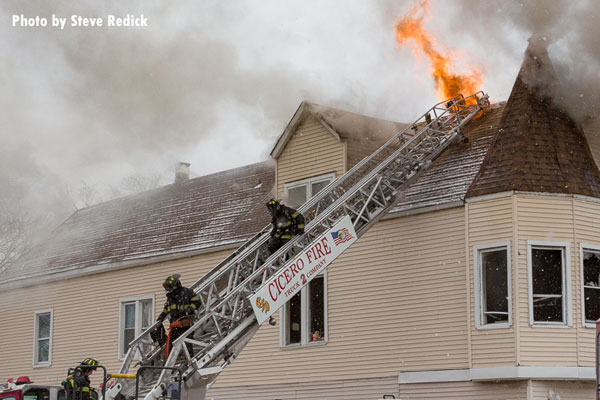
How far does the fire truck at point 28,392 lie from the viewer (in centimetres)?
1603

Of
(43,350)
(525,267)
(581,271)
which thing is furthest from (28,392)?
(43,350)

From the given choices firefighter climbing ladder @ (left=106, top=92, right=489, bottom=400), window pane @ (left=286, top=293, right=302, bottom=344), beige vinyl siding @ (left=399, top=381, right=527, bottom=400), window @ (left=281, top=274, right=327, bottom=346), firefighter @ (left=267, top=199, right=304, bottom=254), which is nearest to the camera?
firefighter climbing ladder @ (left=106, top=92, right=489, bottom=400)

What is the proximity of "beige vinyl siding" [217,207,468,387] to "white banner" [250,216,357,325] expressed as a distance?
84.6 inches

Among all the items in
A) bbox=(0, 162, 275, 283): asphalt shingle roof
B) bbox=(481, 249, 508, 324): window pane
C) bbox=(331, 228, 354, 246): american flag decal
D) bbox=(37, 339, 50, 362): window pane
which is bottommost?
bbox=(37, 339, 50, 362): window pane

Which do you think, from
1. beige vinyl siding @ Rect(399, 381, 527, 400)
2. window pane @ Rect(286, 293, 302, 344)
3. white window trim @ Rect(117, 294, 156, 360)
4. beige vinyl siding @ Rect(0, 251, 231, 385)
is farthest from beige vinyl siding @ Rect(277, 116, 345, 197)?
beige vinyl siding @ Rect(399, 381, 527, 400)

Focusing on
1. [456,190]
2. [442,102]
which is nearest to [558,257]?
[456,190]

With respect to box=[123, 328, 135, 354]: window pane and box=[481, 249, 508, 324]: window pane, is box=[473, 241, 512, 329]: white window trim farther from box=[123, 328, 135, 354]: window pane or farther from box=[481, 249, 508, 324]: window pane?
box=[123, 328, 135, 354]: window pane

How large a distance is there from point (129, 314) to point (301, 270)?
10457mm

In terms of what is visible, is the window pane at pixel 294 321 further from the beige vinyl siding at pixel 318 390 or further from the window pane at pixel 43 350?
the window pane at pixel 43 350

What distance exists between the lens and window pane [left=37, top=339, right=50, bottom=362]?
2864cm

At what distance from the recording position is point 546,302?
60.9ft

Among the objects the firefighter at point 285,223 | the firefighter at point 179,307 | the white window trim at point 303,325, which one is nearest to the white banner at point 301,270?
the firefighter at point 285,223

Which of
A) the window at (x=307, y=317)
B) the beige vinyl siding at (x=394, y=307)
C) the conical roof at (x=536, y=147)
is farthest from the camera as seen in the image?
the window at (x=307, y=317)

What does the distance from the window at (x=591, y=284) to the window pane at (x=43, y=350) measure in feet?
53.2
